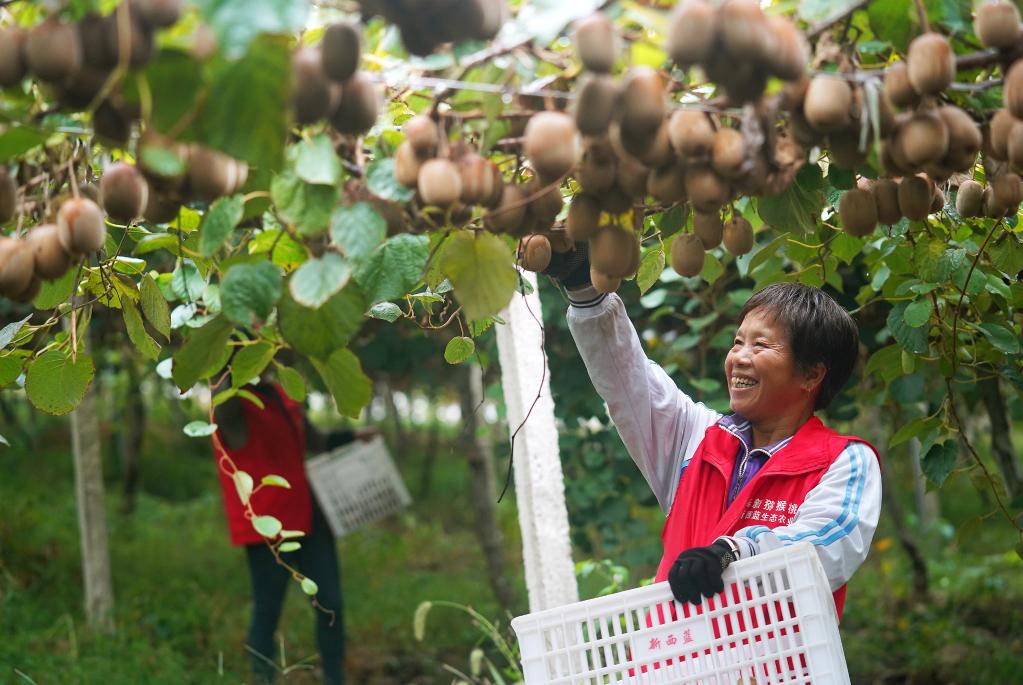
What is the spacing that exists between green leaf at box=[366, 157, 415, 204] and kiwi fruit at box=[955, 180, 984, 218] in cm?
72

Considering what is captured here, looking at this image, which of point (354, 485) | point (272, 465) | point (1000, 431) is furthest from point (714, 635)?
point (354, 485)

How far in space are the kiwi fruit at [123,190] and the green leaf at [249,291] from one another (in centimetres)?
10

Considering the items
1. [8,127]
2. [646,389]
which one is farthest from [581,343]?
[8,127]

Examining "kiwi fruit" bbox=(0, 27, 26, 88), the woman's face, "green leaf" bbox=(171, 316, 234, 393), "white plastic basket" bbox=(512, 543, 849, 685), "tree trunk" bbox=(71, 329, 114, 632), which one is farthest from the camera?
"tree trunk" bbox=(71, 329, 114, 632)

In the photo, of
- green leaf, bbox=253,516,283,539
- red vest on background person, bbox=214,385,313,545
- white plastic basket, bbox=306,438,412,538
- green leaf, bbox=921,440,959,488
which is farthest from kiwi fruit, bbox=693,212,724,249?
white plastic basket, bbox=306,438,412,538

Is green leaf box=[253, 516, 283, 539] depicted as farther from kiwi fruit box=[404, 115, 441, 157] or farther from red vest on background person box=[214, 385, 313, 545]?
red vest on background person box=[214, 385, 313, 545]

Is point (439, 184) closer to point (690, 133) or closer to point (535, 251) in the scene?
point (690, 133)

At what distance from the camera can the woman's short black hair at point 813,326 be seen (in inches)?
67.0

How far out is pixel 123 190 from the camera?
899 mm

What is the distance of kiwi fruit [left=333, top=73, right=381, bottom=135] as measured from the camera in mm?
849

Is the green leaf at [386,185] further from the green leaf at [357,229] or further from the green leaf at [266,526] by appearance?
the green leaf at [266,526]

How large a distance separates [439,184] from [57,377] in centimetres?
72

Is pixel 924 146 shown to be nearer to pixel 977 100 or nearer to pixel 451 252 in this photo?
pixel 977 100

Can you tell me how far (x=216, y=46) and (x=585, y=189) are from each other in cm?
38
